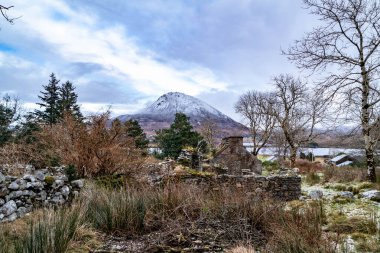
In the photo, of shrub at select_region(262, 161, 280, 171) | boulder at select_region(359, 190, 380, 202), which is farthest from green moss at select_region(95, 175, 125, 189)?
shrub at select_region(262, 161, 280, 171)

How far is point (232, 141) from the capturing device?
19734 mm

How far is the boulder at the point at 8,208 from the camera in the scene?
7.05 meters

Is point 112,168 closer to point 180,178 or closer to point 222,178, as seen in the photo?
point 180,178

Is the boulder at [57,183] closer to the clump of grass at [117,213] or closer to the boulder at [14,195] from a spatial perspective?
the boulder at [14,195]

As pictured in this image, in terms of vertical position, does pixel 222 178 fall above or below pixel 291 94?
below

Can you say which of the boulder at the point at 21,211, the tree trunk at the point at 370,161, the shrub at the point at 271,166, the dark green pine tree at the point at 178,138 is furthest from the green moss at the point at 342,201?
the dark green pine tree at the point at 178,138

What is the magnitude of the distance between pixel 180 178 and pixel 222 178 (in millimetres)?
1646

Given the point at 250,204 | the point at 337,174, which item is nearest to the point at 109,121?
the point at 250,204

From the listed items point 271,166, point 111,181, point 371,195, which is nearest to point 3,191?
point 111,181

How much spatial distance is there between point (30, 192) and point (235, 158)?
1380 centimetres

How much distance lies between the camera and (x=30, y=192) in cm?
768

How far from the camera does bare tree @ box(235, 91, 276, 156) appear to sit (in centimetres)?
3459

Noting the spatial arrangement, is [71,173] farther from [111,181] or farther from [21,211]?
[21,211]

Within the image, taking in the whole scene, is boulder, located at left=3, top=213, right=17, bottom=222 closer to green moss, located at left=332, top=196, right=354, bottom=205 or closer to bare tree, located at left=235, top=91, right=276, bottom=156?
green moss, located at left=332, top=196, right=354, bottom=205
